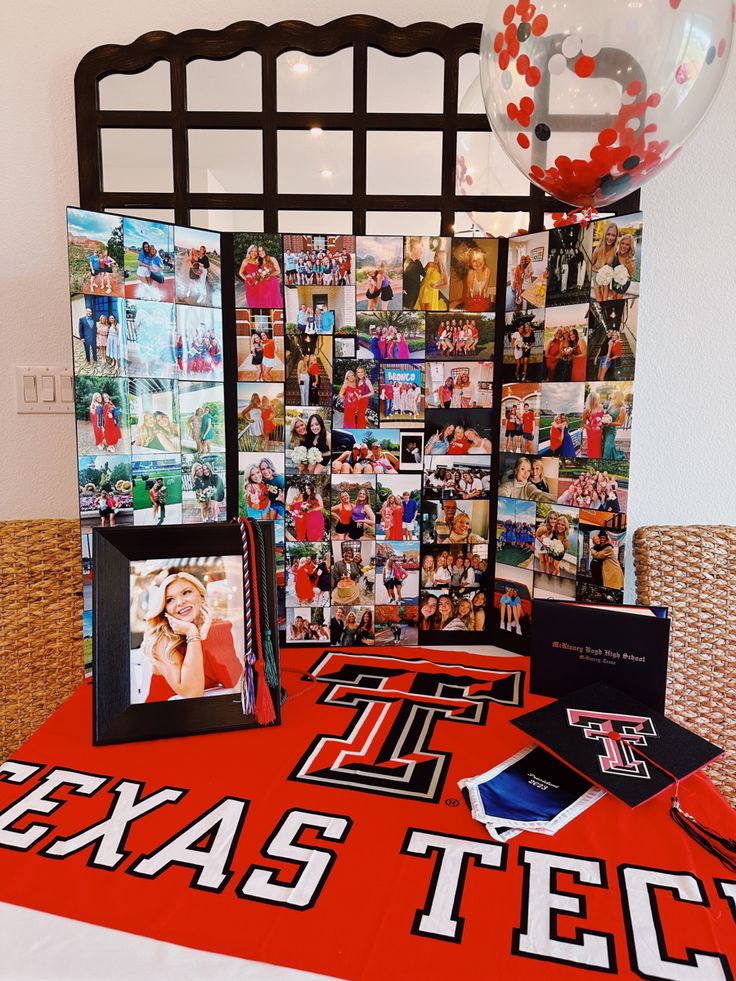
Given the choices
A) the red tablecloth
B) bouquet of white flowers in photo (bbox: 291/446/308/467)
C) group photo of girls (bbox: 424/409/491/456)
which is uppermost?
group photo of girls (bbox: 424/409/491/456)

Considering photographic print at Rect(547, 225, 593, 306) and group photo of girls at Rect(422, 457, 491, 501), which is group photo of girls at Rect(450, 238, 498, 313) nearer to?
photographic print at Rect(547, 225, 593, 306)

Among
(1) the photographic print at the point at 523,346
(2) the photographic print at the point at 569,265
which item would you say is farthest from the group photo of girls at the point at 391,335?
(2) the photographic print at the point at 569,265

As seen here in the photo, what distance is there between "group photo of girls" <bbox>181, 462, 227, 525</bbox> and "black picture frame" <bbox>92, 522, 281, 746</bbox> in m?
0.36

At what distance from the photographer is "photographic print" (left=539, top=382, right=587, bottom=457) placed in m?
1.46

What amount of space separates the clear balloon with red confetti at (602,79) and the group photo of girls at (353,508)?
0.84m

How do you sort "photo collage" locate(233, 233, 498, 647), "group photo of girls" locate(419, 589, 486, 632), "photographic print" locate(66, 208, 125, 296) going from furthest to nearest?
"group photo of girls" locate(419, 589, 486, 632)
"photo collage" locate(233, 233, 498, 647)
"photographic print" locate(66, 208, 125, 296)

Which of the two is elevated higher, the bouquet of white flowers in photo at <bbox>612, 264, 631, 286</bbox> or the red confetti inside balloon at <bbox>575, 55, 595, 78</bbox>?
the red confetti inside balloon at <bbox>575, 55, 595, 78</bbox>

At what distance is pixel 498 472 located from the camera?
159 centimetres

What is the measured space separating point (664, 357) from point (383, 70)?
96 cm

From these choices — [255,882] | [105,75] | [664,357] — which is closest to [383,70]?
[105,75]

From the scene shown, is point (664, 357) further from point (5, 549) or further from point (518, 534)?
point (5, 549)

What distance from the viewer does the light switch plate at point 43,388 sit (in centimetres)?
162

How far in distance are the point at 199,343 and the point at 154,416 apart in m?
0.20

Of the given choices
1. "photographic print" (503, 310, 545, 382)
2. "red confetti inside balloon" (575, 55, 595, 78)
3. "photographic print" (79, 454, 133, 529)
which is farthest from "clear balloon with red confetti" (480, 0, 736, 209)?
"photographic print" (79, 454, 133, 529)
